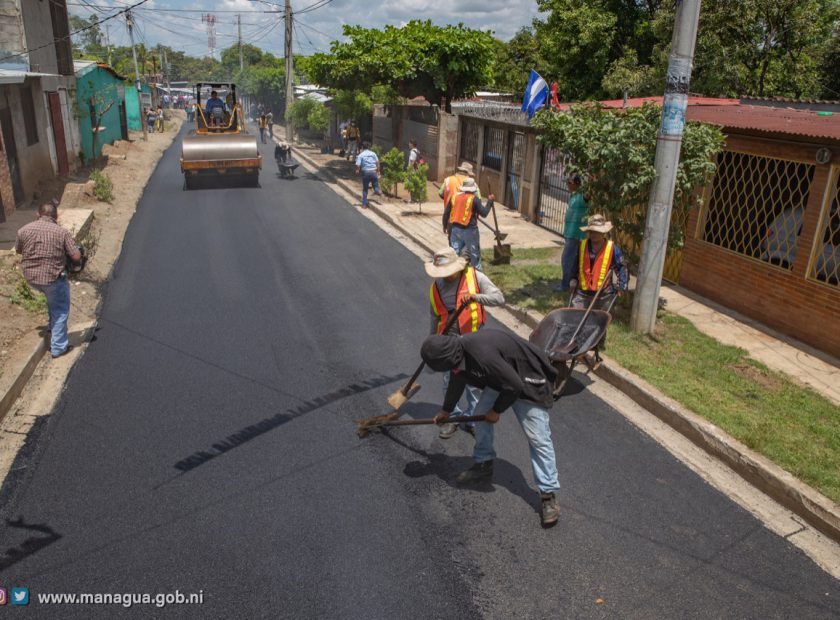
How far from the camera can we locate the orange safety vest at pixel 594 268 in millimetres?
7008

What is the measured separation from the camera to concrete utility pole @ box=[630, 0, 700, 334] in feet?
23.0

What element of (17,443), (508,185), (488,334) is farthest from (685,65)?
(508,185)

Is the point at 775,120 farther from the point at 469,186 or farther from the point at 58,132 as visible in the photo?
the point at 58,132

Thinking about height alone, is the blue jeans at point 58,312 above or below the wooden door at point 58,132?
below

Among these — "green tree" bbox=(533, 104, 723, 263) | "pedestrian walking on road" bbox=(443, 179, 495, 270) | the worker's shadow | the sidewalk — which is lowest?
the worker's shadow

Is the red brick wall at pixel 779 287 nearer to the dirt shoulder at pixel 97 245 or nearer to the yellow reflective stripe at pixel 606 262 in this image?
the yellow reflective stripe at pixel 606 262

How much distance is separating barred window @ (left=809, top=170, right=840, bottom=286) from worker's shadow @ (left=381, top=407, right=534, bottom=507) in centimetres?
501

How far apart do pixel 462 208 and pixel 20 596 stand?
727cm

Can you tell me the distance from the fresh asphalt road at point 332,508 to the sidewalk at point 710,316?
2.47m

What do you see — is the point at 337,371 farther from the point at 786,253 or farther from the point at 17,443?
the point at 786,253

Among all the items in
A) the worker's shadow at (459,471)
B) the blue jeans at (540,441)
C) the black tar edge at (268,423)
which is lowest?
the worker's shadow at (459,471)

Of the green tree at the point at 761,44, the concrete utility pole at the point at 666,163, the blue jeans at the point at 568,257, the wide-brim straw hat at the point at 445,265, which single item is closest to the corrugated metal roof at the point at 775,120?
the concrete utility pole at the point at 666,163

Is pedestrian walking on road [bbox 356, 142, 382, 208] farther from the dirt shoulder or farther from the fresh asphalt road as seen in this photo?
the fresh asphalt road

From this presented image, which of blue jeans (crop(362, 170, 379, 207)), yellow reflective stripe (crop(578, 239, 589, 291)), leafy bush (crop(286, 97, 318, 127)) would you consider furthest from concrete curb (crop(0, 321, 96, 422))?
leafy bush (crop(286, 97, 318, 127))
